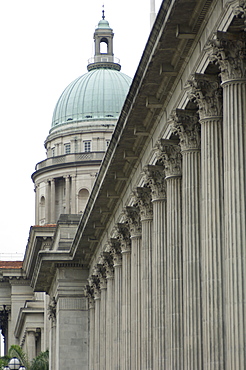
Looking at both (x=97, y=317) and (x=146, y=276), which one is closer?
(x=146, y=276)

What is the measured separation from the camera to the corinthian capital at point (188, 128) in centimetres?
3962

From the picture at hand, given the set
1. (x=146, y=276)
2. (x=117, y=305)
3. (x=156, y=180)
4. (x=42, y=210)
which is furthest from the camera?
(x=42, y=210)

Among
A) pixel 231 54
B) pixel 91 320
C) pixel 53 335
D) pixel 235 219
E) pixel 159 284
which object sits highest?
pixel 231 54

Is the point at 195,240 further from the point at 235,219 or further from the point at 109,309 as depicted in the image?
the point at 109,309

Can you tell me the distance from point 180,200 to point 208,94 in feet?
25.6

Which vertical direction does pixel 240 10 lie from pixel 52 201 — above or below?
below

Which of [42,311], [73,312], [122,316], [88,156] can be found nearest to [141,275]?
[122,316]

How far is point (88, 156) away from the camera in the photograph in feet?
487

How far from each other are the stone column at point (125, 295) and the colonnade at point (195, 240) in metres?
0.06

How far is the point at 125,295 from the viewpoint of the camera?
190 ft

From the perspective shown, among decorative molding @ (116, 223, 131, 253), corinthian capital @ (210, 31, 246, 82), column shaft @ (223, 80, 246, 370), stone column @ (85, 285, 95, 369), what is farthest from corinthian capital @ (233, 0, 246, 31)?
stone column @ (85, 285, 95, 369)

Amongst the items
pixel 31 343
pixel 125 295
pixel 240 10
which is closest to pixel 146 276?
pixel 125 295

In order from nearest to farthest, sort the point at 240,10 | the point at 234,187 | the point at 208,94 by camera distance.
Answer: the point at 240,10 < the point at 234,187 < the point at 208,94

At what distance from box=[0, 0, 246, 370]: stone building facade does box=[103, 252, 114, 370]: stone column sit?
90mm
